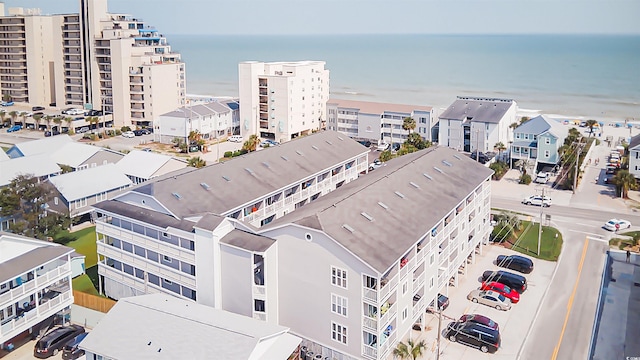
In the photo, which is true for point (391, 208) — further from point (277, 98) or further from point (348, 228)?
point (277, 98)

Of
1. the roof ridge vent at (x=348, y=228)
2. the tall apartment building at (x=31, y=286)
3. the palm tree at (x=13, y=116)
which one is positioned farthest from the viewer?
the palm tree at (x=13, y=116)

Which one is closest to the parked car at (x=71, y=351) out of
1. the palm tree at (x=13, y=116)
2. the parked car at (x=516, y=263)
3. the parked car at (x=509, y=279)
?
the parked car at (x=509, y=279)

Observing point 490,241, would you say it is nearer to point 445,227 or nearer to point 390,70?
point 445,227

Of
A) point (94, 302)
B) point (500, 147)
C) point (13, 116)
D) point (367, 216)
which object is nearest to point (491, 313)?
point (367, 216)

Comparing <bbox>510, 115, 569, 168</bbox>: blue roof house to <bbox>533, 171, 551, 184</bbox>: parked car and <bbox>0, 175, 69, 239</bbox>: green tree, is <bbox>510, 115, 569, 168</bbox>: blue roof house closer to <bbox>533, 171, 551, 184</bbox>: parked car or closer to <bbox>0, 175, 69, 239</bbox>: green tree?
<bbox>533, 171, 551, 184</bbox>: parked car

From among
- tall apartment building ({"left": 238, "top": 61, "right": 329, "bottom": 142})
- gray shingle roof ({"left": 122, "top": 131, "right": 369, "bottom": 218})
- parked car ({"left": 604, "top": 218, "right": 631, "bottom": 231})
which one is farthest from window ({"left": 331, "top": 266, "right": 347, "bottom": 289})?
tall apartment building ({"left": 238, "top": 61, "right": 329, "bottom": 142})

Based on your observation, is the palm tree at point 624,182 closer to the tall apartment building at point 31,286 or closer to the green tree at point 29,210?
the tall apartment building at point 31,286

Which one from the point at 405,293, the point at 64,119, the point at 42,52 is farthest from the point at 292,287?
the point at 42,52
